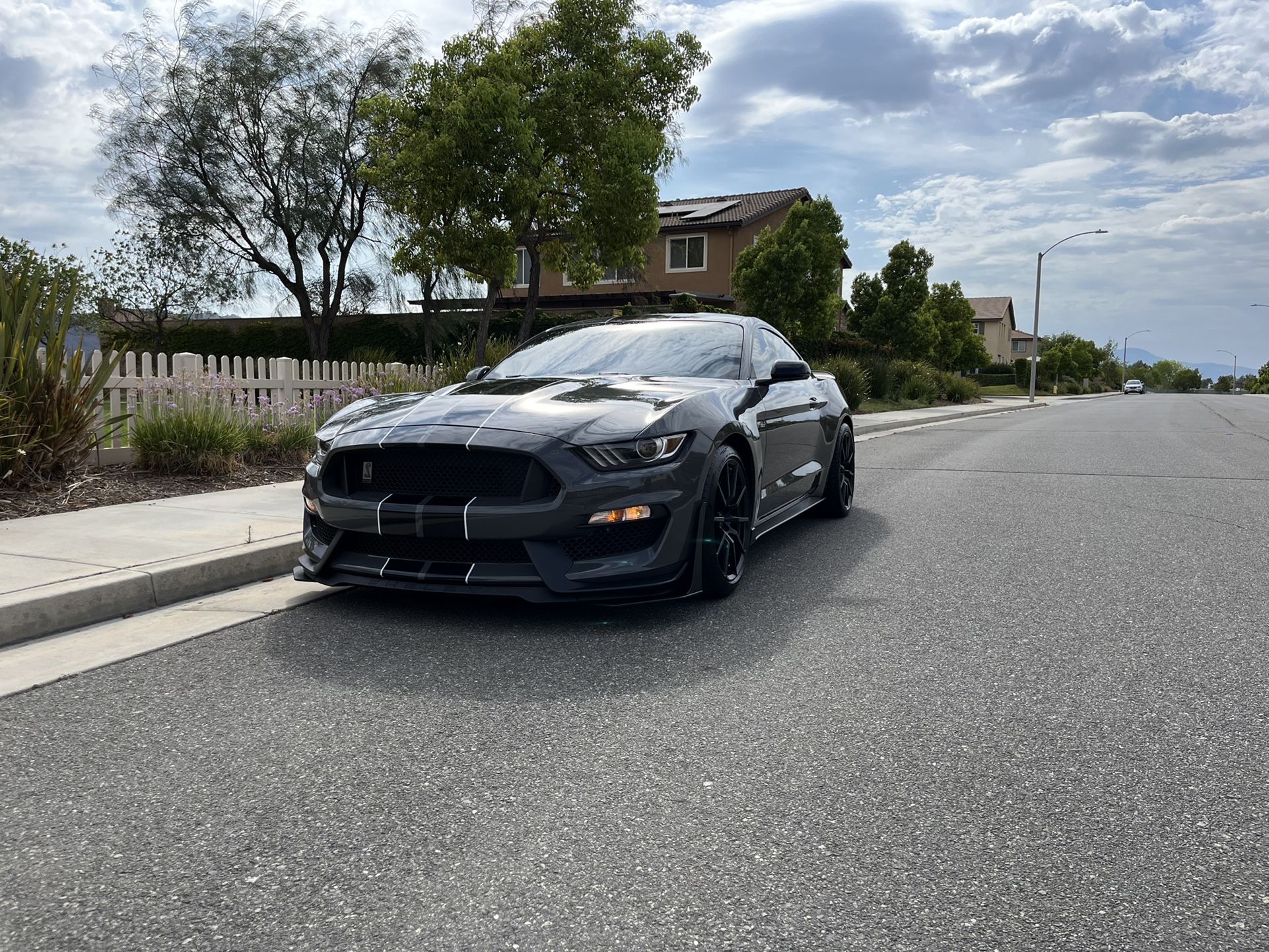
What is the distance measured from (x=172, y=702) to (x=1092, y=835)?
9.42 feet

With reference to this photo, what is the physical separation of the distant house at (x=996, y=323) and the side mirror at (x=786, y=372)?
3977 inches

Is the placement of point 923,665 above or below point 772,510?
below

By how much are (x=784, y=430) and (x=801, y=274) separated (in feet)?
68.4

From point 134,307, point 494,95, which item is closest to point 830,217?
point 494,95

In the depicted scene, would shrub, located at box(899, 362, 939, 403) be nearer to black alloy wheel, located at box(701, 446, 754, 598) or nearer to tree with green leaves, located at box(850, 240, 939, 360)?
tree with green leaves, located at box(850, 240, 939, 360)

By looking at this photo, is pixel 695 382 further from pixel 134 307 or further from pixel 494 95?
pixel 134 307

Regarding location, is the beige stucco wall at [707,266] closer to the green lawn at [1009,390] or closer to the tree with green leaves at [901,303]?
the tree with green leaves at [901,303]

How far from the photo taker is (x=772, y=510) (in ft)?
19.3

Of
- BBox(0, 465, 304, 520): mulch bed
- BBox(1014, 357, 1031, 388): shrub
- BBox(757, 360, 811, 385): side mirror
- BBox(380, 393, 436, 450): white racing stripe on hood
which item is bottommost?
BBox(0, 465, 304, 520): mulch bed

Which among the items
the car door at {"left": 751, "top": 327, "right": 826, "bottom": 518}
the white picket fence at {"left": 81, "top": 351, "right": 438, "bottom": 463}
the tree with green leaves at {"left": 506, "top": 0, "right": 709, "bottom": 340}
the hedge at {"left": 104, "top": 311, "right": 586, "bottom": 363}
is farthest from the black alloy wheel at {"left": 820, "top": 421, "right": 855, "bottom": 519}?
the hedge at {"left": 104, "top": 311, "right": 586, "bottom": 363}

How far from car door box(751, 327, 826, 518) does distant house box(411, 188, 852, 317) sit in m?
27.9

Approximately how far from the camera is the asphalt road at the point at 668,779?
7.00 ft

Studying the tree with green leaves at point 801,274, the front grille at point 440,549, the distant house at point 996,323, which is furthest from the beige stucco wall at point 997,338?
the front grille at point 440,549

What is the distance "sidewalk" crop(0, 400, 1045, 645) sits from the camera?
4.31 metres
